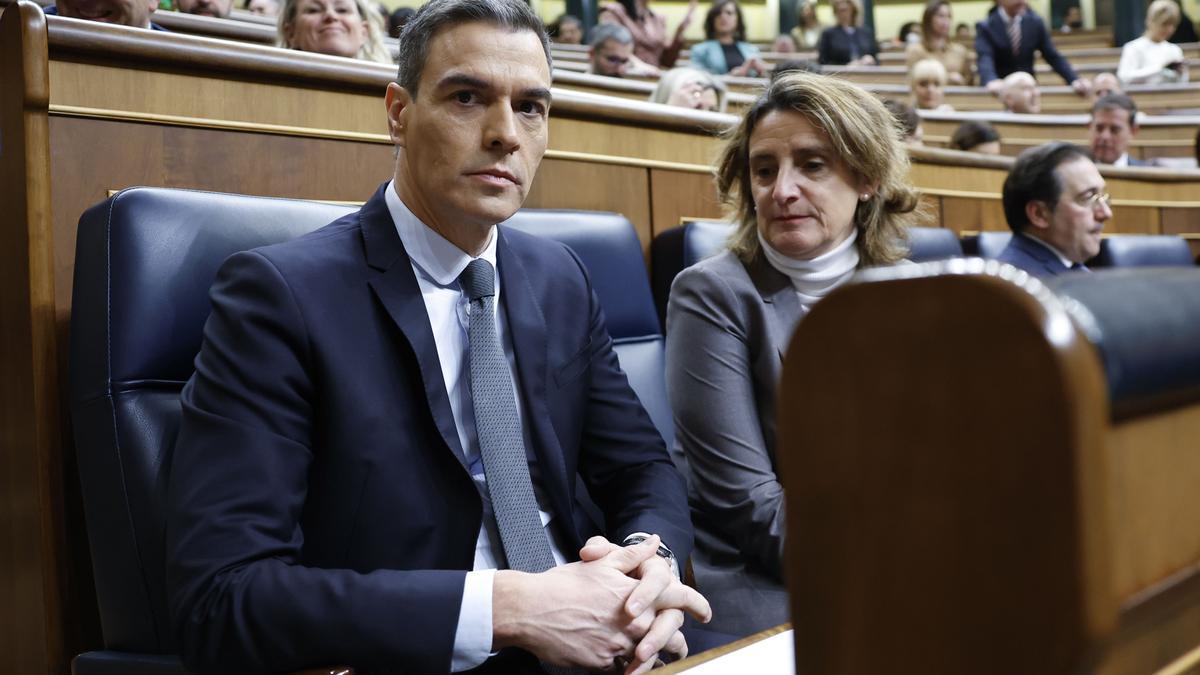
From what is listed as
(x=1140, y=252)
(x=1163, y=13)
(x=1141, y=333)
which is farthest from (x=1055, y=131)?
(x=1141, y=333)

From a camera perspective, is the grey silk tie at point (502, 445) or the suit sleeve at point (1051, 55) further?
the suit sleeve at point (1051, 55)

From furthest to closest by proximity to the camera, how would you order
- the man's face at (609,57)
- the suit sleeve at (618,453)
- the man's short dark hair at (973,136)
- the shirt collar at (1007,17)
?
the shirt collar at (1007,17) → the man's face at (609,57) → the man's short dark hair at (973,136) → the suit sleeve at (618,453)

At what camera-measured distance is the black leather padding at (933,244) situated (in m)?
1.10

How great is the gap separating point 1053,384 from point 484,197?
39 centimetres

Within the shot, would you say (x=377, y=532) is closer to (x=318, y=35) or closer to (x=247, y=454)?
(x=247, y=454)

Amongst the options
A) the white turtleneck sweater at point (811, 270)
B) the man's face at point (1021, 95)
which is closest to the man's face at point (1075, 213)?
the white turtleneck sweater at point (811, 270)

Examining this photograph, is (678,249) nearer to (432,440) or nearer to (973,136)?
(432,440)

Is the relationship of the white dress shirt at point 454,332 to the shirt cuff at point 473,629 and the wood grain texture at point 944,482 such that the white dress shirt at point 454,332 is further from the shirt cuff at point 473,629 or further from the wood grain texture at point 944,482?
the wood grain texture at point 944,482

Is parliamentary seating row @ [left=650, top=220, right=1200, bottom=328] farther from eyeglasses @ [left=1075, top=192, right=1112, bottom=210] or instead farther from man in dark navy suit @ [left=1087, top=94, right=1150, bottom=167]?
man in dark navy suit @ [left=1087, top=94, right=1150, bottom=167]

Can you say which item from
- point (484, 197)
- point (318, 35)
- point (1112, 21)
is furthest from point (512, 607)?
point (1112, 21)

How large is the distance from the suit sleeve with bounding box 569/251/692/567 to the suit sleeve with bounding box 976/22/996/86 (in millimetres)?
2958

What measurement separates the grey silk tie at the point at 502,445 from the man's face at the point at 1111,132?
1990 millimetres

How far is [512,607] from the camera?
0.45 meters

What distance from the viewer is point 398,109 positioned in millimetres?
592
